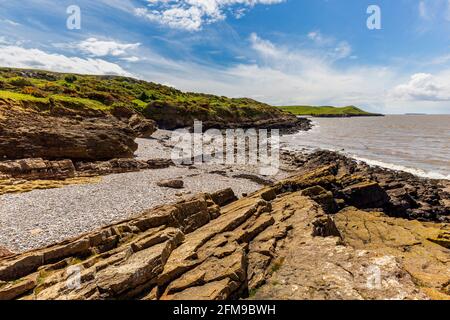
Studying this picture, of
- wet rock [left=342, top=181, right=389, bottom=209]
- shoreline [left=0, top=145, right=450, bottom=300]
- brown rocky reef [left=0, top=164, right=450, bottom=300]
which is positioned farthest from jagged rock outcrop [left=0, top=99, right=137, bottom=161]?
wet rock [left=342, top=181, right=389, bottom=209]

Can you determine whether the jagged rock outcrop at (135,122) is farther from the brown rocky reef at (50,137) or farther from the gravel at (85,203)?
the gravel at (85,203)

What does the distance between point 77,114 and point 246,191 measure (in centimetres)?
3527

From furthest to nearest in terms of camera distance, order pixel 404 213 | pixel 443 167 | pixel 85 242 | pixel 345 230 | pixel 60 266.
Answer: pixel 443 167 → pixel 404 213 → pixel 345 230 → pixel 85 242 → pixel 60 266

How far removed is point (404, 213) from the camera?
29.9 metres

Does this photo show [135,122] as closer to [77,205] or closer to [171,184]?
[171,184]

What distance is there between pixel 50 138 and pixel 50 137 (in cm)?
15

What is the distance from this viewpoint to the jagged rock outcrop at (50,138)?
3052 cm

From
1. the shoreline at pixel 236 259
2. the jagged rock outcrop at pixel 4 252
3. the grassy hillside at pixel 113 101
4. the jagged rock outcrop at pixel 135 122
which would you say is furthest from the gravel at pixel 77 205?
the jagged rock outcrop at pixel 135 122

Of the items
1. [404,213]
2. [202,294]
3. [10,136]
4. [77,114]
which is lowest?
[404,213]

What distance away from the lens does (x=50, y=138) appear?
32.9 m

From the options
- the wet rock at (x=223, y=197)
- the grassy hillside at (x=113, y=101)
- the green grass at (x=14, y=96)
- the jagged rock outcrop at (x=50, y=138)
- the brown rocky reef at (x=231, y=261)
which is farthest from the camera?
the grassy hillside at (x=113, y=101)

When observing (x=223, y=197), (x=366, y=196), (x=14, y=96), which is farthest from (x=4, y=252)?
(x=14, y=96)
